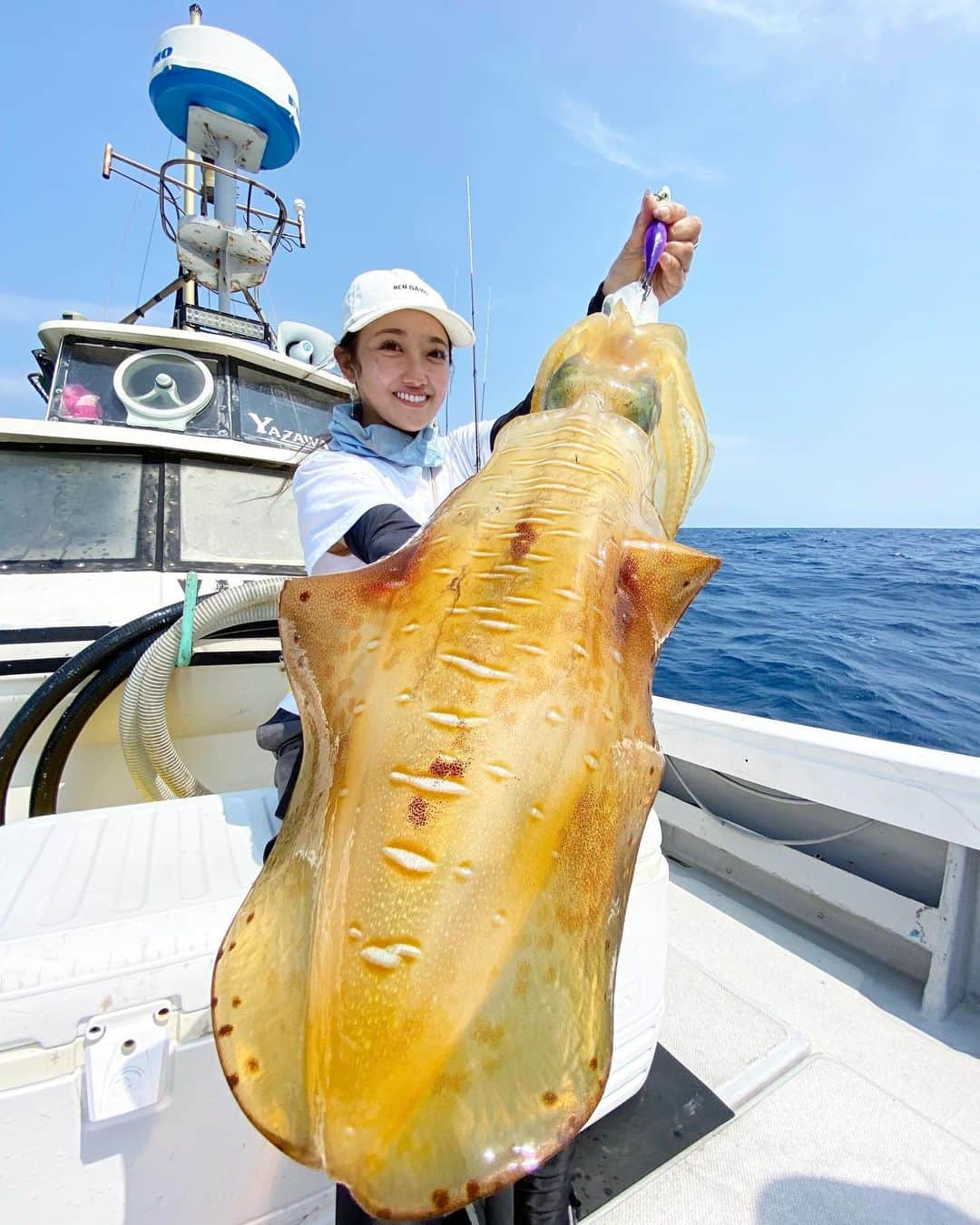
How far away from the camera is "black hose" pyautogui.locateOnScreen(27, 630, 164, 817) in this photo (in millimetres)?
3797

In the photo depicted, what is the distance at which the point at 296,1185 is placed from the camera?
1545 millimetres

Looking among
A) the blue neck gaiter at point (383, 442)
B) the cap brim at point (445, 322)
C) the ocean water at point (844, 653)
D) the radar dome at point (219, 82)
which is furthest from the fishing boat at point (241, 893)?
the radar dome at point (219, 82)

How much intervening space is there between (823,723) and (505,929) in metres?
8.42

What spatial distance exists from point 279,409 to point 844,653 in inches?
392

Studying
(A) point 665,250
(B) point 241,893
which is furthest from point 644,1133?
(A) point 665,250

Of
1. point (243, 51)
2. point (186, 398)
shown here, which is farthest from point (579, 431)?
point (243, 51)

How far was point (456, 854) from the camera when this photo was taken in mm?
761

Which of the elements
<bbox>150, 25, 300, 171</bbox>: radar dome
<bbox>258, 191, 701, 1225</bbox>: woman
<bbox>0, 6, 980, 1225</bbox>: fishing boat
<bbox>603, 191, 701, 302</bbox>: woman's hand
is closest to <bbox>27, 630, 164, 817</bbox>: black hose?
<bbox>0, 6, 980, 1225</bbox>: fishing boat

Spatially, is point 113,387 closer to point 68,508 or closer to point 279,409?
point 279,409

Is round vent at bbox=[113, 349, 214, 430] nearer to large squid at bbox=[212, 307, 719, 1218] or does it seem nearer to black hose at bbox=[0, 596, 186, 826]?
black hose at bbox=[0, 596, 186, 826]

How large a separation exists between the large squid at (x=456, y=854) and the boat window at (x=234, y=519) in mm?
4416

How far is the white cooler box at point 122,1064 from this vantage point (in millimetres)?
1256

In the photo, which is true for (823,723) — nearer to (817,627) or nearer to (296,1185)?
(817,627)

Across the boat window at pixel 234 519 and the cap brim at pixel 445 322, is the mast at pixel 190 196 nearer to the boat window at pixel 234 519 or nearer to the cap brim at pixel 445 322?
the boat window at pixel 234 519
